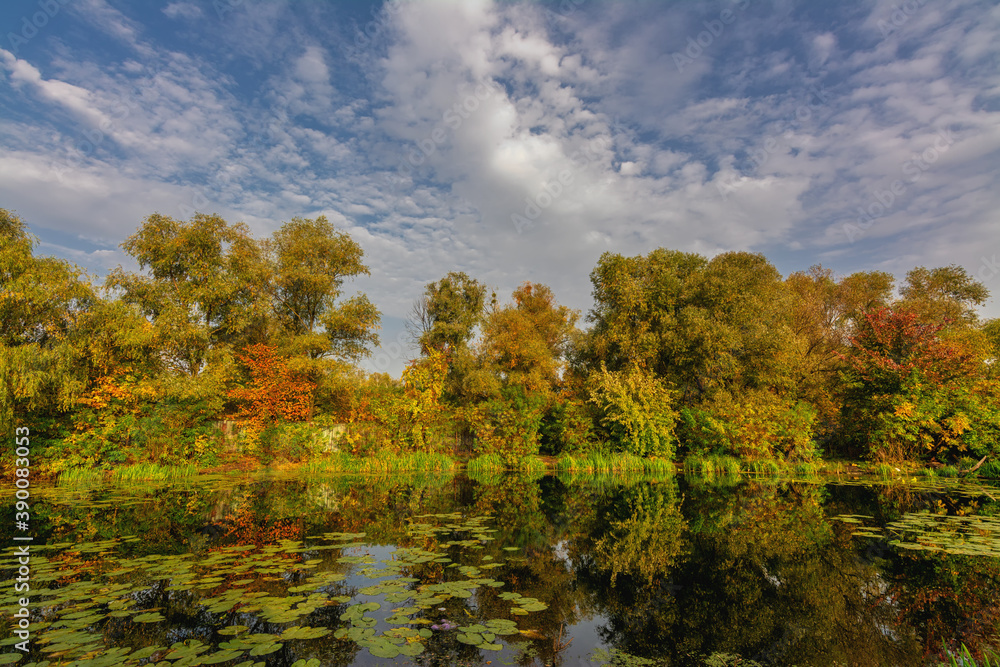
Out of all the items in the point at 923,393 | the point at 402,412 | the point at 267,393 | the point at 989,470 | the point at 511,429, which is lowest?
the point at 989,470

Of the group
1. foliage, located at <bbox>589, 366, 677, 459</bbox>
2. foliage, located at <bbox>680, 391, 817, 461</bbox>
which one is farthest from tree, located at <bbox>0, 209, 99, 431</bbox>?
foliage, located at <bbox>680, 391, 817, 461</bbox>

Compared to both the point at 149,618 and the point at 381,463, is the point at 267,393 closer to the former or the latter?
the point at 381,463

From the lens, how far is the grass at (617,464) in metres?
19.9

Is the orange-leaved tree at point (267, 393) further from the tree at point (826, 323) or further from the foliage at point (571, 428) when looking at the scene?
the tree at point (826, 323)

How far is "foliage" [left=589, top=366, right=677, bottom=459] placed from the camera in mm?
20297

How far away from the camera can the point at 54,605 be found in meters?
4.52

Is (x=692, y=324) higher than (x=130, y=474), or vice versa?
(x=692, y=324)

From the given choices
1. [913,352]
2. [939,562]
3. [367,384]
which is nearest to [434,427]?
[367,384]

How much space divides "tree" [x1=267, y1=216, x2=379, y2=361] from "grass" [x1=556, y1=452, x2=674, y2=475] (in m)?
11.8

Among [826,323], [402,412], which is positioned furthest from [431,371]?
[826,323]

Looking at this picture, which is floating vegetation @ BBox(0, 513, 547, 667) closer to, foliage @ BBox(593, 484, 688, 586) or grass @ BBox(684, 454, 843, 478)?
foliage @ BBox(593, 484, 688, 586)

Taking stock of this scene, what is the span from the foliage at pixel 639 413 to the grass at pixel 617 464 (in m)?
0.43

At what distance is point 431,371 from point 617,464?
31.6 ft

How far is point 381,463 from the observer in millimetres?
18812
